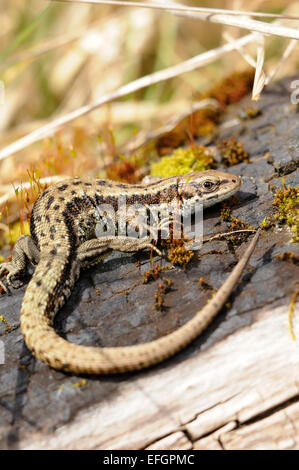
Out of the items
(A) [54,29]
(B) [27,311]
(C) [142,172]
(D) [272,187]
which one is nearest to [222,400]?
(B) [27,311]

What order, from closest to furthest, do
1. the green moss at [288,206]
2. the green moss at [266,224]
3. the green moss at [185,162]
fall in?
the green moss at [288,206] < the green moss at [266,224] < the green moss at [185,162]

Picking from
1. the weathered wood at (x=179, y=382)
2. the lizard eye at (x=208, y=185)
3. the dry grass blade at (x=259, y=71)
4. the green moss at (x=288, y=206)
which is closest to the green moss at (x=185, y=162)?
the lizard eye at (x=208, y=185)

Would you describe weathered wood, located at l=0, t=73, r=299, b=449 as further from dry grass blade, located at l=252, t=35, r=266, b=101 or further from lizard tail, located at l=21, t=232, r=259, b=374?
dry grass blade, located at l=252, t=35, r=266, b=101

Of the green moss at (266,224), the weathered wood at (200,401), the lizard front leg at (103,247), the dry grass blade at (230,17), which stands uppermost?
the dry grass blade at (230,17)

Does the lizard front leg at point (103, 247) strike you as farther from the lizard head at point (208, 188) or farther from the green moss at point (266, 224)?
the green moss at point (266, 224)

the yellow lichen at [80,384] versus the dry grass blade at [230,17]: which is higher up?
the dry grass blade at [230,17]

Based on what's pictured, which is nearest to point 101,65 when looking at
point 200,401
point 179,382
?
point 179,382

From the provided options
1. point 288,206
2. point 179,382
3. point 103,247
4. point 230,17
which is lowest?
point 179,382

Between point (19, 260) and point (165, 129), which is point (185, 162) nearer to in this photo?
point (165, 129)
